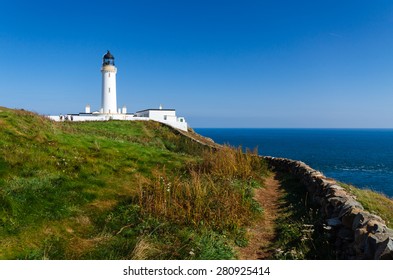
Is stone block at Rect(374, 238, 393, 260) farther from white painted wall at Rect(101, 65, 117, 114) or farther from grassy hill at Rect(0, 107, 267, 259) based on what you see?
white painted wall at Rect(101, 65, 117, 114)

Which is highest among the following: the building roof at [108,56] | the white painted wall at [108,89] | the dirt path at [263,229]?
the building roof at [108,56]

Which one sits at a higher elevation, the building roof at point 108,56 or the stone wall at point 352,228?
the building roof at point 108,56

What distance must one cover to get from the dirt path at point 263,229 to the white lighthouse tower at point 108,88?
144ft

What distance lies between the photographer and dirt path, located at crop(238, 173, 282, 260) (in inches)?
249

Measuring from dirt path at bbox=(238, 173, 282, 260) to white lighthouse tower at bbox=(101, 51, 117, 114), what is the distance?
144 ft

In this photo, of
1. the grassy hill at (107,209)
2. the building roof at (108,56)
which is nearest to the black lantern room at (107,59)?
the building roof at (108,56)

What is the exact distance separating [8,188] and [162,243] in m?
4.72

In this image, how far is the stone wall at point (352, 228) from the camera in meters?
4.98

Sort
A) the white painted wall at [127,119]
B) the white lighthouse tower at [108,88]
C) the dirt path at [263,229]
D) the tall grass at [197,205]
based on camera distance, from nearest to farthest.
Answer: the dirt path at [263,229]
the tall grass at [197,205]
the white painted wall at [127,119]
the white lighthouse tower at [108,88]

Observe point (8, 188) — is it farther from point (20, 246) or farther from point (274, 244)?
point (274, 244)

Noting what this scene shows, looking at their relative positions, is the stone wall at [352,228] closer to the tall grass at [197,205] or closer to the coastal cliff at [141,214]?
the coastal cliff at [141,214]

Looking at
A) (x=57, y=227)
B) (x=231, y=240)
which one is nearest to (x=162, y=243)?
(x=231, y=240)

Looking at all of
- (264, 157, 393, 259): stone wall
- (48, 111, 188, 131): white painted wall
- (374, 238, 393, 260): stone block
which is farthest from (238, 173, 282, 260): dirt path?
(48, 111, 188, 131): white painted wall
